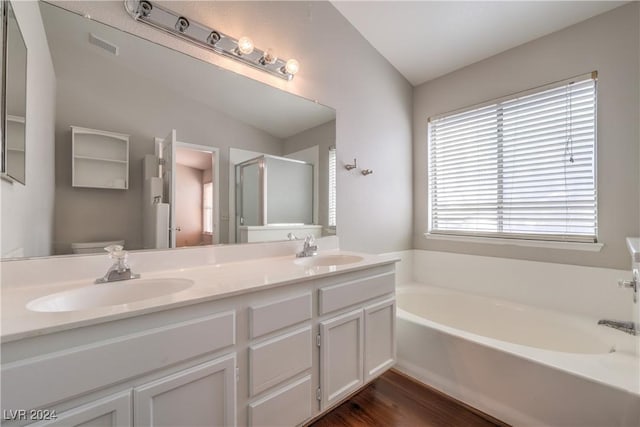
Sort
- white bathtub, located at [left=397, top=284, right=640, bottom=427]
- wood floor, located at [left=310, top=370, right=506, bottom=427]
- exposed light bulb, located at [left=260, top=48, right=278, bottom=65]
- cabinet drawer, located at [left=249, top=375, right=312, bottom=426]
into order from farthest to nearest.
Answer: exposed light bulb, located at [left=260, top=48, right=278, bottom=65] → wood floor, located at [left=310, top=370, right=506, bottom=427] → white bathtub, located at [left=397, top=284, right=640, bottom=427] → cabinet drawer, located at [left=249, top=375, right=312, bottom=426]

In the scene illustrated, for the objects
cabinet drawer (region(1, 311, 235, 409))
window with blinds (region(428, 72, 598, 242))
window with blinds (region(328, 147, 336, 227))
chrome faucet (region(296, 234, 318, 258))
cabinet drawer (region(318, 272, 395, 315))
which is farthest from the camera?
window with blinds (region(328, 147, 336, 227))

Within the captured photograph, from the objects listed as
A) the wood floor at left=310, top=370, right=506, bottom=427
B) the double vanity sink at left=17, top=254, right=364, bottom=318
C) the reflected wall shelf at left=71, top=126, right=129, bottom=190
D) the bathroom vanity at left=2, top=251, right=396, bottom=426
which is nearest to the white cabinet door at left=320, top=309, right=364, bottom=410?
the bathroom vanity at left=2, top=251, right=396, bottom=426

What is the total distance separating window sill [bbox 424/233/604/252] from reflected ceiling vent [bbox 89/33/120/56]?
277cm

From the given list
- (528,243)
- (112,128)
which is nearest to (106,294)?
(112,128)

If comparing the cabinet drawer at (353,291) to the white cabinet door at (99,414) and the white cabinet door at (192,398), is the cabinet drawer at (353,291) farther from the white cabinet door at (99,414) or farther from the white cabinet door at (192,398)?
the white cabinet door at (99,414)

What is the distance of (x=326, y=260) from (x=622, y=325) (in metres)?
1.86

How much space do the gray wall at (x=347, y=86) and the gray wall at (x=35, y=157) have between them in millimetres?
274

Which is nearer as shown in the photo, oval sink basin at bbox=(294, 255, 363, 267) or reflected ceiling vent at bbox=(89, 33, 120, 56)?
reflected ceiling vent at bbox=(89, 33, 120, 56)

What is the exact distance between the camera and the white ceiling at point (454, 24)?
1905 mm

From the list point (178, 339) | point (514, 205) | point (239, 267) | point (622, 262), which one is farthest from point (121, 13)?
point (622, 262)

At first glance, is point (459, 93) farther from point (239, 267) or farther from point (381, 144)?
point (239, 267)

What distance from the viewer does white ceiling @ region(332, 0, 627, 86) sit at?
191 centimetres

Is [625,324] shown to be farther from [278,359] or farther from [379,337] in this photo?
[278,359]

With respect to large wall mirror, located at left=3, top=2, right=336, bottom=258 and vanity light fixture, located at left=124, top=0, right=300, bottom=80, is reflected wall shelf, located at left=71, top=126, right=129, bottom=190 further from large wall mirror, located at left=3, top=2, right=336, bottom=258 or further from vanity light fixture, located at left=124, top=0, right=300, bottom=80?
vanity light fixture, located at left=124, top=0, right=300, bottom=80
